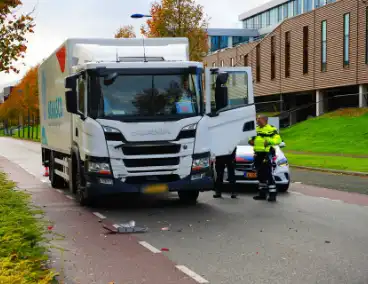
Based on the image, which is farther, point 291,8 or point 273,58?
point 291,8

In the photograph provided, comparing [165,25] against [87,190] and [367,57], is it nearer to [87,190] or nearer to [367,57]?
[367,57]

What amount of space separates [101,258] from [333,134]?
120ft

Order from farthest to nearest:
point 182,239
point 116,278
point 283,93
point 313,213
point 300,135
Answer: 1. point 283,93
2. point 300,135
3. point 313,213
4. point 182,239
5. point 116,278

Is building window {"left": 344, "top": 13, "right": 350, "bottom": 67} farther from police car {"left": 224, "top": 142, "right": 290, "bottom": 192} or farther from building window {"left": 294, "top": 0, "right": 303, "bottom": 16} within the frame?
police car {"left": 224, "top": 142, "right": 290, "bottom": 192}

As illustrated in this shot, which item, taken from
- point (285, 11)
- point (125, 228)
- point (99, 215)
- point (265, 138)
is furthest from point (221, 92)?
point (285, 11)

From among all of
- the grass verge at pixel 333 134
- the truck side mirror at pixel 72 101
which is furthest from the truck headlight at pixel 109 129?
the grass verge at pixel 333 134

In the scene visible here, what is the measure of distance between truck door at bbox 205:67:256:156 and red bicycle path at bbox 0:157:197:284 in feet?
10.2

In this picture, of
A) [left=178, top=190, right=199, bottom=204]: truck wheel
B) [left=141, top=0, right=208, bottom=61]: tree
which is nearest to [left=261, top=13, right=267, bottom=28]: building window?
[left=141, top=0, right=208, bottom=61]: tree

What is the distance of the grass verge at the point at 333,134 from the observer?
36.1 metres

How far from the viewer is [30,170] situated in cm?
2519

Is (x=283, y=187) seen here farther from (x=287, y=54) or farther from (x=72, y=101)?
(x=287, y=54)

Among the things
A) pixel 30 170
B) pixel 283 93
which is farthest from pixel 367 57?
pixel 30 170

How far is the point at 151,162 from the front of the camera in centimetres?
1148

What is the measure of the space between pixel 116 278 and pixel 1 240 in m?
1.43
